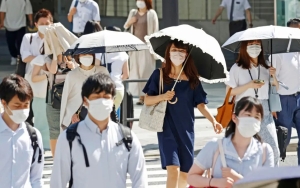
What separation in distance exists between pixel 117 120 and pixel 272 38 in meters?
1.99

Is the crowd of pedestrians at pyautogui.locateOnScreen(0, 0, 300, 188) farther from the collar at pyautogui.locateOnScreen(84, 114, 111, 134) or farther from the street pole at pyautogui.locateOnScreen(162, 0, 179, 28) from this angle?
the street pole at pyautogui.locateOnScreen(162, 0, 179, 28)

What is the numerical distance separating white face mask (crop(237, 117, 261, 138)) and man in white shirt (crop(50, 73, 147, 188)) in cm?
67

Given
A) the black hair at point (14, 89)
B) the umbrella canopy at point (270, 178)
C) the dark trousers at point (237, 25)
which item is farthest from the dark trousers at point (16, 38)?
the umbrella canopy at point (270, 178)

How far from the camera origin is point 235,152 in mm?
5559

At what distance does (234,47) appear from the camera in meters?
9.46

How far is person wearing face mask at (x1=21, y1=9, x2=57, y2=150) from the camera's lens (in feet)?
32.8

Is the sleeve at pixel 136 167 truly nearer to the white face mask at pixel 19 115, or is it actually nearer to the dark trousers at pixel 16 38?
the white face mask at pixel 19 115

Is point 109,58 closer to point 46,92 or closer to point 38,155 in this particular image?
point 46,92

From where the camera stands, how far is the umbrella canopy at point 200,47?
25.6ft

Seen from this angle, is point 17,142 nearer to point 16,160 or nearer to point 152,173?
point 16,160

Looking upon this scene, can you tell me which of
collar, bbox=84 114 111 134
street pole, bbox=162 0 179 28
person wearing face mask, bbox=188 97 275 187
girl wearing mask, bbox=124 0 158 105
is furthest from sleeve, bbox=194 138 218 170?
girl wearing mask, bbox=124 0 158 105

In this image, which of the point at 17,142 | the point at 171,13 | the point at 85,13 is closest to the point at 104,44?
the point at 171,13

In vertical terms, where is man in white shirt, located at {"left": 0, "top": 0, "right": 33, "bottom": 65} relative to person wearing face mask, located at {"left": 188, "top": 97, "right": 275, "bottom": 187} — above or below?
above

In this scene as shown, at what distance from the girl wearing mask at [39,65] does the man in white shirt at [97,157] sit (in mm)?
4298
